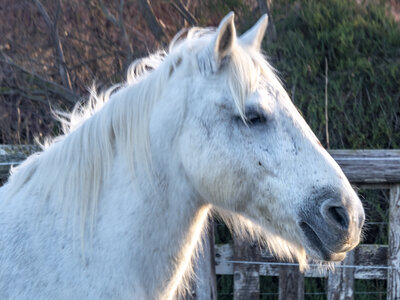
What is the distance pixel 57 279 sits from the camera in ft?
6.99

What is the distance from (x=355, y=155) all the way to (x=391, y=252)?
0.74 meters

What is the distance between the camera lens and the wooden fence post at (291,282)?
404 centimetres

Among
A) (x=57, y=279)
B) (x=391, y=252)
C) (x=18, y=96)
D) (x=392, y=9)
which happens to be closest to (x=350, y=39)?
(x=392, y=9)

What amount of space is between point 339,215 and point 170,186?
683 millimetres

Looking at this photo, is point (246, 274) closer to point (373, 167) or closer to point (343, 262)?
point (343, 262)

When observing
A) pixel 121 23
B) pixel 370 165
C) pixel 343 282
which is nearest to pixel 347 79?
pixel 370 165

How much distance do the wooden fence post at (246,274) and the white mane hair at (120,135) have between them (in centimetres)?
171

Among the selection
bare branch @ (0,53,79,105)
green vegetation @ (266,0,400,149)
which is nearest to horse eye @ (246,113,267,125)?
green vegetation @ (266,0,400,149)

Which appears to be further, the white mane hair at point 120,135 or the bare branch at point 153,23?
the bare branch at point 153,23

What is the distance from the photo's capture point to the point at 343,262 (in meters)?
3.94

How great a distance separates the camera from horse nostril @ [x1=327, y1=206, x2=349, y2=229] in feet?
6.61

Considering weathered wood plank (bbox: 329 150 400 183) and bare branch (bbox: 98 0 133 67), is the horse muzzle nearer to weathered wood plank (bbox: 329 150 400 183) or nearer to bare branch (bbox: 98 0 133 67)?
weathered wood plank (bbox: 329 150 400 183)

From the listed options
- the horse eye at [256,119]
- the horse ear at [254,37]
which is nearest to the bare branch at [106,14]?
the horse ear at [254,37]

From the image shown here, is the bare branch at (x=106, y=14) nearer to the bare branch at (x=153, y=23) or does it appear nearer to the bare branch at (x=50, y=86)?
the bare branch at (x=153, y=23)
